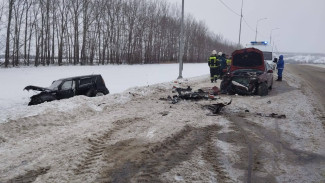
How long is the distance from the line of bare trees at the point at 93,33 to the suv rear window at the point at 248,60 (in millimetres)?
25509

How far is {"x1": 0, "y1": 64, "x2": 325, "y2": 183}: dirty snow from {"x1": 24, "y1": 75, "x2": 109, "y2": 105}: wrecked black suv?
1729mm

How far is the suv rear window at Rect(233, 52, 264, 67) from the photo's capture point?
41.0 ft

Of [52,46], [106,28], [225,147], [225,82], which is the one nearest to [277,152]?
[225,147]

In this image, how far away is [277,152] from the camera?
496cm

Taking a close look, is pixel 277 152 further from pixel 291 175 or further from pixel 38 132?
pixel 38 132

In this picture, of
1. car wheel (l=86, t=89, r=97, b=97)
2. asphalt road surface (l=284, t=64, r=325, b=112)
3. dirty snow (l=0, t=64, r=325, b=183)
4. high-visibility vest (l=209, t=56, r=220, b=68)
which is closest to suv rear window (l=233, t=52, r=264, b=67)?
asphalt road surface (l=284, t=64, r=325, b=112)

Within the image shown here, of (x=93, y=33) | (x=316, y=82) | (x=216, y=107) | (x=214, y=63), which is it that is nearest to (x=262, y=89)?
(x=216, y=107)

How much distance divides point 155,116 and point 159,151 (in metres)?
2.74

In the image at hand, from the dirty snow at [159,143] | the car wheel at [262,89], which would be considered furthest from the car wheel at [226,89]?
the dirty snow at [159,143]

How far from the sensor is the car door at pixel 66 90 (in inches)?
400

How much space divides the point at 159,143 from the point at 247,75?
24.0 ft

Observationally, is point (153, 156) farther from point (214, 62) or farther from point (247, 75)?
point (214, 62)

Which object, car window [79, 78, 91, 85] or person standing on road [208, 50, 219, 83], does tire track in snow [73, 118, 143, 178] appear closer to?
car window [79, 78, 91, 85]

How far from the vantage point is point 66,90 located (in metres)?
10.3
